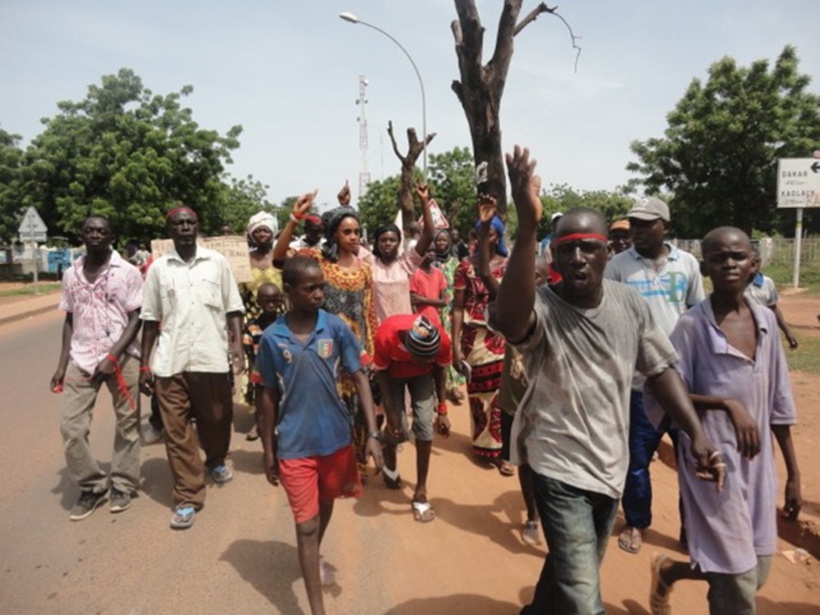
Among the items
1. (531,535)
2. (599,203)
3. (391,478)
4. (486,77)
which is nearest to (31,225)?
(486,77)

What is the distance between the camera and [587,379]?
7.07 feet

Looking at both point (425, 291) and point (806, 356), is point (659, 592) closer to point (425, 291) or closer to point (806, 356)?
A: point (425, 291)

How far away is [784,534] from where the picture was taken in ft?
13.0

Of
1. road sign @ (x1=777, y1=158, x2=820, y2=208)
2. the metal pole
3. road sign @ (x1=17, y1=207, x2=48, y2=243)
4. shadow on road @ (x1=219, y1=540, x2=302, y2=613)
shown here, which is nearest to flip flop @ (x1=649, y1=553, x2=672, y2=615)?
shadow on road @ (x1=219, y1=540, x2=302, y2=613)

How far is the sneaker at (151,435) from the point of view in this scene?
562 centimetres

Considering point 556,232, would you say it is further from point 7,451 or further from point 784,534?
point 7,451

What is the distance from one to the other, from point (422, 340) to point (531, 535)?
4.63ft

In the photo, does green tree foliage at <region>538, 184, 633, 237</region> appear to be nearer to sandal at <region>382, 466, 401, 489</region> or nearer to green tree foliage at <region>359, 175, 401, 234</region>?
green tree foliage at <region>359, 175, 401, 234</region>

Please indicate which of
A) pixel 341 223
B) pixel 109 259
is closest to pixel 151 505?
pixel 109 259

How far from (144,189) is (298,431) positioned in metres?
23.3

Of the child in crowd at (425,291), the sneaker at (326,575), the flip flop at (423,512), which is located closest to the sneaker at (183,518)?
the sneaker at (326,575)

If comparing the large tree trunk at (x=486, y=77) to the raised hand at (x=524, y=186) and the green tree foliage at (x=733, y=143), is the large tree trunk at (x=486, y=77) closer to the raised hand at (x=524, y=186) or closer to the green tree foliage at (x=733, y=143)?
the raised hand at (x=524, y=186)

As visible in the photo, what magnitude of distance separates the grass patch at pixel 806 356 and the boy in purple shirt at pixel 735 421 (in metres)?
6.38

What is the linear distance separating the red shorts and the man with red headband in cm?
157
